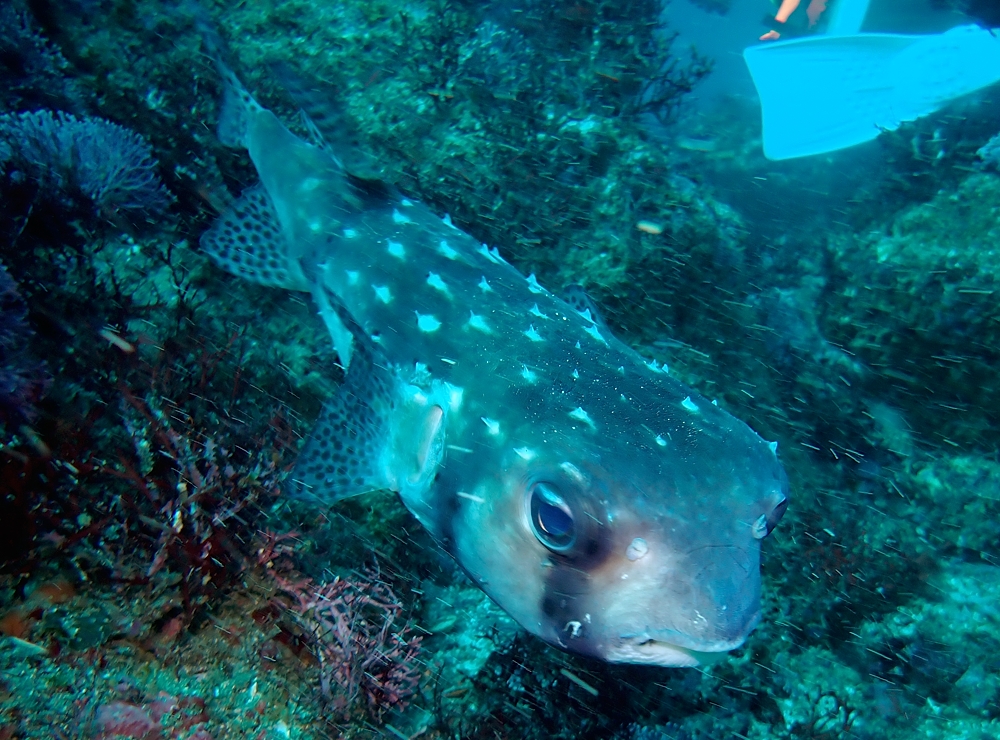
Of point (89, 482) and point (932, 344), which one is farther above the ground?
point (89, 482)

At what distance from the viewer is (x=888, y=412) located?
538 centimetres

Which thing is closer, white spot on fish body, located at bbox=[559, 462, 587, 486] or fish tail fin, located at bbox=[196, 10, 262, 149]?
white spot on fish body, located at bbox=[559, 462, 587, 486]

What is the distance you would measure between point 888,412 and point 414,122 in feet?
19.3

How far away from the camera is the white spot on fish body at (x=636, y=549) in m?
2.16

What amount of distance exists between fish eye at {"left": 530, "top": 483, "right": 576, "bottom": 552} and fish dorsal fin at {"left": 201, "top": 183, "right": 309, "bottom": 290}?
298 cm

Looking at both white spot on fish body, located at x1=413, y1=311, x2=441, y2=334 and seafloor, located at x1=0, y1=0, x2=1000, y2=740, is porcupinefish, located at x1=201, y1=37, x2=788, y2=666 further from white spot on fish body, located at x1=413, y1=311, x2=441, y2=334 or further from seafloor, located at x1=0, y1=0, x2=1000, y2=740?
seafloor, located at x1=0, y1=0, x2=1000, y2=740

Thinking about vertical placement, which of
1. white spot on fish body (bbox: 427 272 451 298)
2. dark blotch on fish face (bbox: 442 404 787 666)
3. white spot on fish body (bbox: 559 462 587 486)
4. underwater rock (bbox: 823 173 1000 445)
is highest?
white spot on fish body (bbox: 427 272 451 298)

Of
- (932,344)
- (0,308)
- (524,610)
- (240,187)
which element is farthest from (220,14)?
(932,344)

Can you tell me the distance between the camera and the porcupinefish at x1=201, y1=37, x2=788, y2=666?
7.13 feet

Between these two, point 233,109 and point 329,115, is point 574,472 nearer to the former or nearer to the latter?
point 233,109

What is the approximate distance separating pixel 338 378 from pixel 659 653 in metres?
3.16

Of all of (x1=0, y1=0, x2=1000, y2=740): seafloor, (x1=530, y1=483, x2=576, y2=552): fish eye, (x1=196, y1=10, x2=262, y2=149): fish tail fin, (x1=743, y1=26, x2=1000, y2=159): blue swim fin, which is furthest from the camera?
(x1=743, y1=26, x2=1000, y2=159): blue swim fin

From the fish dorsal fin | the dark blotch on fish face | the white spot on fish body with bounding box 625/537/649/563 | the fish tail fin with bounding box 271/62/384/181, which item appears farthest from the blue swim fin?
the white spot on fish body with bounding box 625/537/649/563

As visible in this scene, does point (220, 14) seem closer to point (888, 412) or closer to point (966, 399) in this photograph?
point (888, 412)
